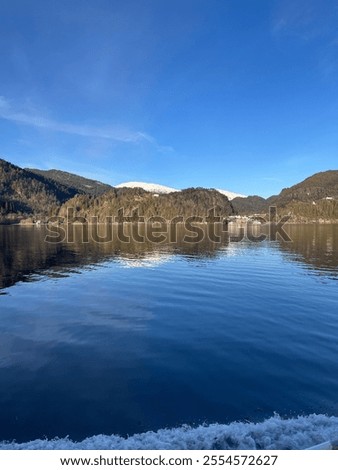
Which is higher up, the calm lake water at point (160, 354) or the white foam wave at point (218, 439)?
the white foam wave at point (218, 439)

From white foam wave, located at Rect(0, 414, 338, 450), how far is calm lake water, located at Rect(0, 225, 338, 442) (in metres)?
0.70

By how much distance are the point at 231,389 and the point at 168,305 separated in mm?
17269

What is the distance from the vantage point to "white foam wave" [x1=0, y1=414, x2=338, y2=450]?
11805 millimetres

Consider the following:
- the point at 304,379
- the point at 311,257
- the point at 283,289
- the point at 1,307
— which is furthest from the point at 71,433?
the point at 311,257

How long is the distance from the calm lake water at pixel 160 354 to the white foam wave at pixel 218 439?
701 millimetres

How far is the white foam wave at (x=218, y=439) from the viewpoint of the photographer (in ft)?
38.7

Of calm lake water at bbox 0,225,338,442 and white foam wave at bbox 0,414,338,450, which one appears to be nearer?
white foam wave at bbox 0,414,338,450

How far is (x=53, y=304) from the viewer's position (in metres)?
33.6

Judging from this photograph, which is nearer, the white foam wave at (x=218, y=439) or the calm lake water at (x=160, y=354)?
the white foam wave at (x=218, y=439)

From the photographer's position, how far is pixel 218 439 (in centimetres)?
1209

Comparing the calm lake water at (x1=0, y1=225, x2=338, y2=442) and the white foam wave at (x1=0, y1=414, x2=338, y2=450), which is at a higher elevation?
the white foam wave at (x1=0, y1=414, x2=338, y2=450)

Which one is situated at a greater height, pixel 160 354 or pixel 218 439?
pixel 218 439

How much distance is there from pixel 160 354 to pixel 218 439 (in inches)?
364
